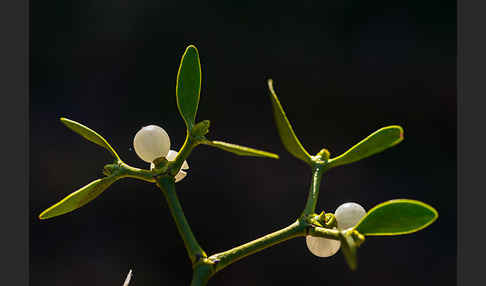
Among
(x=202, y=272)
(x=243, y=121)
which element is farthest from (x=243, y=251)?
(x=243, y=121)

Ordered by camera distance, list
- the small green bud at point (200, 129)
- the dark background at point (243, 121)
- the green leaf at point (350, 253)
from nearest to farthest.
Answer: the green leaf at point (350, 253), the small green bud at point (200, 129), the dark background at point (243, 121)

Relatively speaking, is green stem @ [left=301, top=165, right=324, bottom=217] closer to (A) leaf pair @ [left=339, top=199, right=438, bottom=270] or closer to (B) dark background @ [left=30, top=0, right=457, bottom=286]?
(A) leaf pair @ [left=339, top=199, right=438, bottom=270]

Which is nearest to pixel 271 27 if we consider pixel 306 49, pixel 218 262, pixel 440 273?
pixel 306 49

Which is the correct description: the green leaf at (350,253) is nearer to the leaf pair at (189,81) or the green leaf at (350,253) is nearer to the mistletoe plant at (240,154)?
the mistletoe plant at (240,154)

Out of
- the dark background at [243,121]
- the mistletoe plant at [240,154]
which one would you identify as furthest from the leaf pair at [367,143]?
the dark background at [243,121]

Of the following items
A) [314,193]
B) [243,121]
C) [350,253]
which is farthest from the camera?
[243,121]

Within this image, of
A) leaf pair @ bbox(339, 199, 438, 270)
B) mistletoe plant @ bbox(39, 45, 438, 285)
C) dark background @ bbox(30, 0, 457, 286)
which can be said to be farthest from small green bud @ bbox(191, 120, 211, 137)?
dark background @ bbox(30, 0, 457, 286)

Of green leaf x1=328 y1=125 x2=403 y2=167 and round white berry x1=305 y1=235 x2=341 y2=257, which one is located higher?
green leaf x1=328 y1=125 x2=403 y2=167

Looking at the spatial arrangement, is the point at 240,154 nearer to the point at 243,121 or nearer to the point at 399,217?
the point at 399,217
